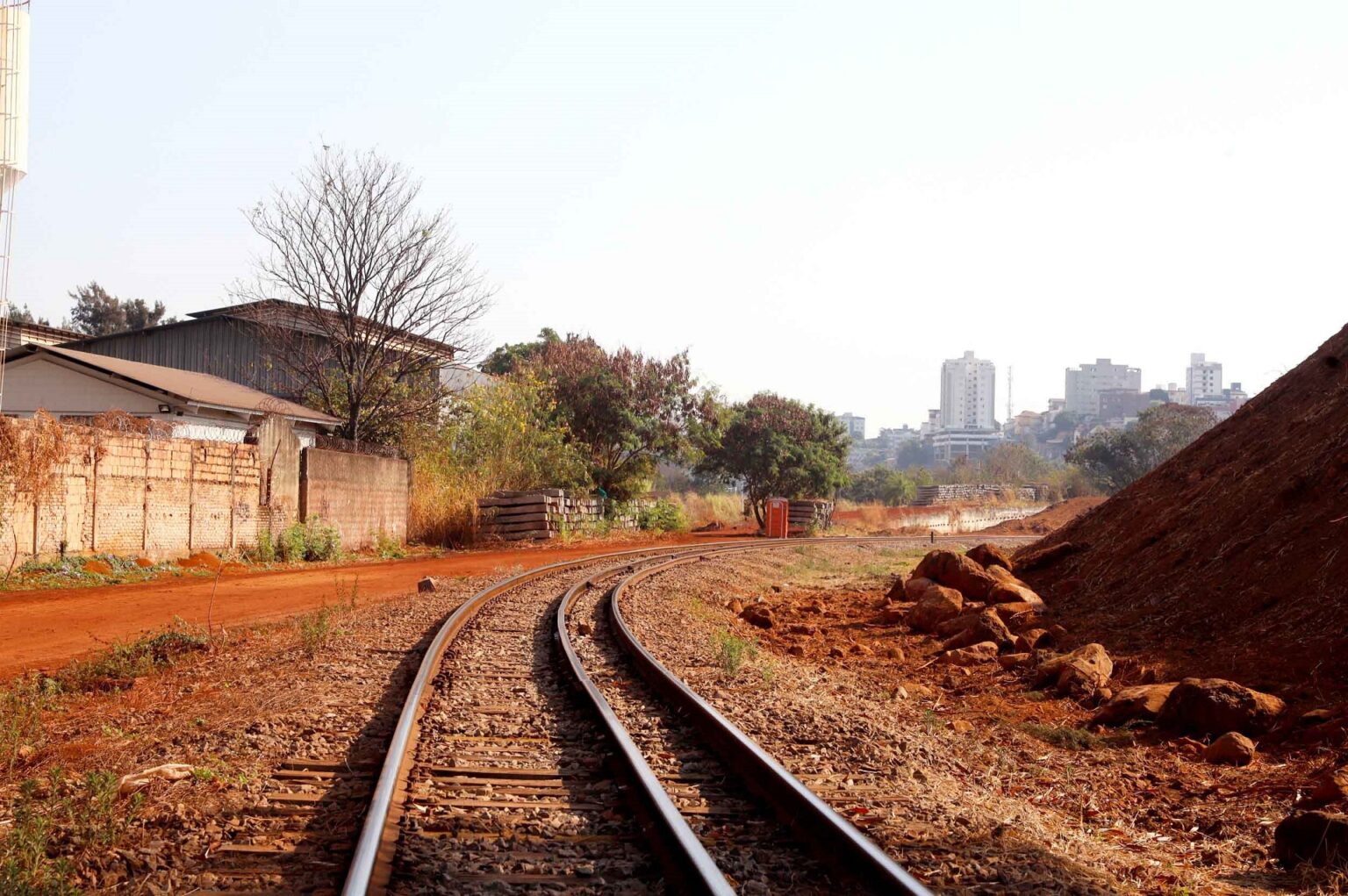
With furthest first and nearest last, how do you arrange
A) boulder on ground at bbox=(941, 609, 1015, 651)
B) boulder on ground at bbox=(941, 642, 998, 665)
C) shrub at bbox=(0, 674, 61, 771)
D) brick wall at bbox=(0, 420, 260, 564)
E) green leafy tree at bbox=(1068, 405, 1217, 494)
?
green leafy tree at bbox=(1068, 405, 1217, 494) < brick wall at bbox=(0, 420, 260, 564) < boulder on ground at bbox=(941, 609, 1015, 651) < boulder on ground at bbox=(941, 642, 998, 665) < shrub at bbox=(0, 674, 61, 771)

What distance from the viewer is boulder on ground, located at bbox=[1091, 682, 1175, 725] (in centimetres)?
826

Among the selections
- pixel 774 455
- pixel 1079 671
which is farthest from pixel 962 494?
pixel 1079 671

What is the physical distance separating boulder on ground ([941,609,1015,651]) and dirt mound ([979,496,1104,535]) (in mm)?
32462

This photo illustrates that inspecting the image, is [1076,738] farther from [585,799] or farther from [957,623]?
[957,623]

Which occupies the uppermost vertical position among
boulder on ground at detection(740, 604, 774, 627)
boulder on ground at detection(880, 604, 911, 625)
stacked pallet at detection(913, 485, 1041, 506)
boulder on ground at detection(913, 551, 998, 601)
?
stacked pallet at detection(913, 485, 1041, 506)

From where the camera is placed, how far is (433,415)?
101 ft

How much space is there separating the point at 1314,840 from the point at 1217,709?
2.97 m

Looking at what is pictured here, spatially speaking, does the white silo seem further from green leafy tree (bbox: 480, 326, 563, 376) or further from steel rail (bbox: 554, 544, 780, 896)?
green leafy tree (bbox: 480, 326, 563, 376)

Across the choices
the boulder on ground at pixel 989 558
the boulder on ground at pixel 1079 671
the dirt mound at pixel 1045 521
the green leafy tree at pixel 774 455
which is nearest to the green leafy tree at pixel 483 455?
the green leafy tree at pixel 774 455

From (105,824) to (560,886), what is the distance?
6.72 ft

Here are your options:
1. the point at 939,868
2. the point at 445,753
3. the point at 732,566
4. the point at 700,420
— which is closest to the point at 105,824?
the point at 445,753

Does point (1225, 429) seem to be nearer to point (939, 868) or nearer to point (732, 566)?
point (732, 566)

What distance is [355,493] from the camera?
80.5 feet

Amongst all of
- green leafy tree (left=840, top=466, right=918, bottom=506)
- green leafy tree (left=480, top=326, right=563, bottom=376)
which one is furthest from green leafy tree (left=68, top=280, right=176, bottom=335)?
green leafy tree (left=840, top=466, right=918, bottom=506)
